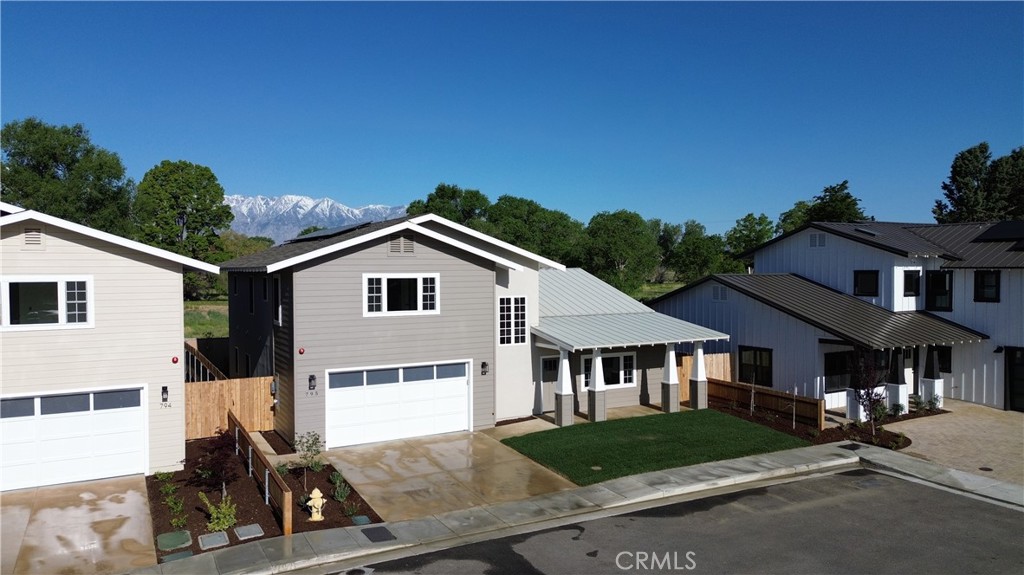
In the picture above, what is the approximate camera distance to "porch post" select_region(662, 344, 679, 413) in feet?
71.7

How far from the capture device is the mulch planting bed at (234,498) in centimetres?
1248

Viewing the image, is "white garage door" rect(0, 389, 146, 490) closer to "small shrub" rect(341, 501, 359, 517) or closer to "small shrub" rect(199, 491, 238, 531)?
"small shrub" rect(199, 491, 238, 531)

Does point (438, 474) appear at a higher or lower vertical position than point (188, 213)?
lower

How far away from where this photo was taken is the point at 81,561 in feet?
36.3

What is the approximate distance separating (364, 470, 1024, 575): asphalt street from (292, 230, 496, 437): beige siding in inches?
294

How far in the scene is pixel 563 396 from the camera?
20062 millimetres

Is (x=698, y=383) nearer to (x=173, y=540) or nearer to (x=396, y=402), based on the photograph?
(x=396, y=402)

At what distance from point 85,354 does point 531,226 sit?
73846mm

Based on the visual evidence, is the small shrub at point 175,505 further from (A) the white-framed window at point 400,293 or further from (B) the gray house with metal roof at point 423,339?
(A) the white-framed window at point 400,293

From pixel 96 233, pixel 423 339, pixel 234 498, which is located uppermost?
pixel 96 233

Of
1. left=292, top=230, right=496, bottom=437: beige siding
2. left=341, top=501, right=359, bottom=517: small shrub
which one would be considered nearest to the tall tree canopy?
left=292, top=230, right=496, bottom=437: beige siding

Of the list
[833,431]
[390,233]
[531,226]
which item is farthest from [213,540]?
[531,226]

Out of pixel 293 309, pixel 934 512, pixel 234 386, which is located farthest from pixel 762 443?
pixel 234 386

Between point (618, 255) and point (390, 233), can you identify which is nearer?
point (390, 233)
